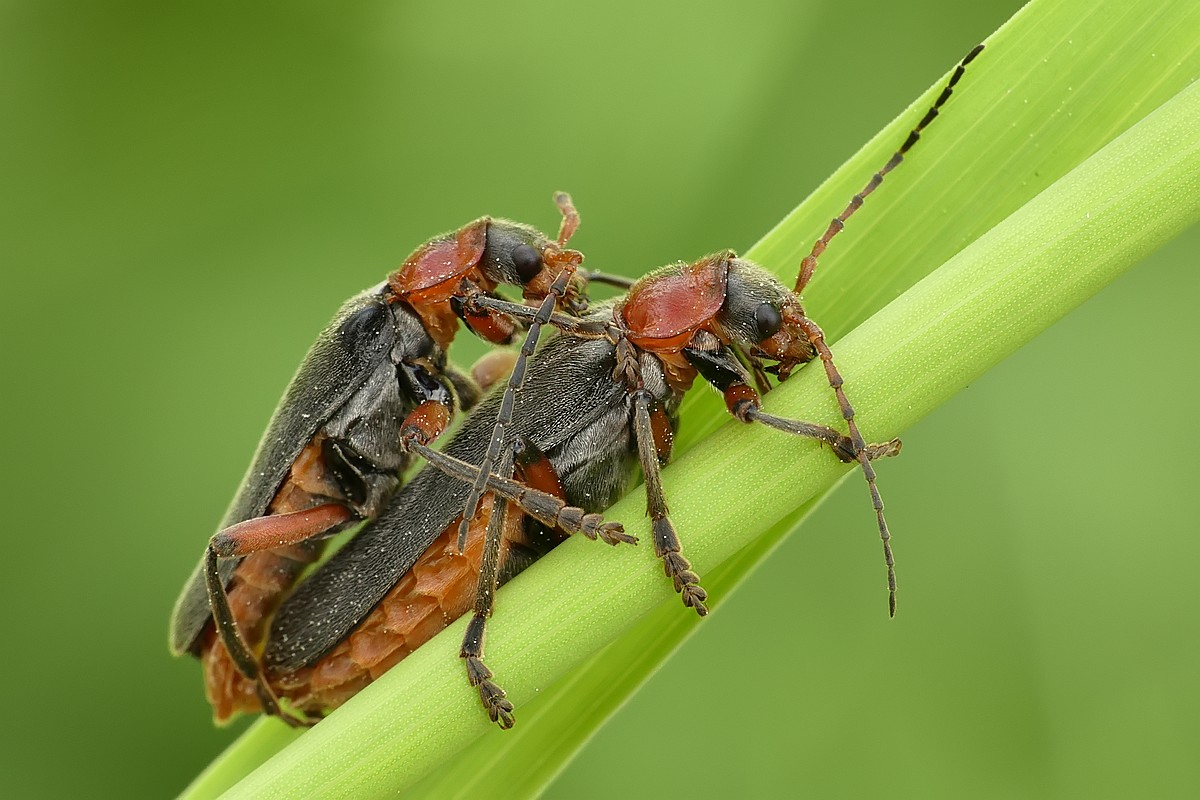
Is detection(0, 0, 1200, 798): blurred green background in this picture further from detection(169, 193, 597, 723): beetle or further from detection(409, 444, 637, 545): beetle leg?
detection(409, 444, 637, 545): beetle leg

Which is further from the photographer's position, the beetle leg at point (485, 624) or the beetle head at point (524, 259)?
the beetle head at point (524, 259)

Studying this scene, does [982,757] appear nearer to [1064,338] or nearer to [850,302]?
[1064,338]

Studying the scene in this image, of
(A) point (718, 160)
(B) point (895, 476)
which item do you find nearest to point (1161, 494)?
(B) point (895, 476)

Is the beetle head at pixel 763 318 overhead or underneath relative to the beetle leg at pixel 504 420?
overhead

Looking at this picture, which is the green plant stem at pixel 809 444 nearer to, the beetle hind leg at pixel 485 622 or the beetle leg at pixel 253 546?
the beetle hind leg at pixel 485 622

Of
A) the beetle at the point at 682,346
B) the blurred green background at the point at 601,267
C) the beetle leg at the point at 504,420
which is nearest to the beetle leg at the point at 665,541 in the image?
the beetle at the point at 682,346

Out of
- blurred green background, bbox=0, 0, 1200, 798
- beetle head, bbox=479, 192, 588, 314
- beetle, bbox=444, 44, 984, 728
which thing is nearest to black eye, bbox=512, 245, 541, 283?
beetle head, bbox=479, 192, 588, 314

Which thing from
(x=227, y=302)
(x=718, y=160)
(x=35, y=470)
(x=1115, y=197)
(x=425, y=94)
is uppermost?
(x=1115, y=197)
